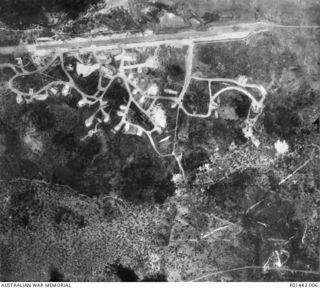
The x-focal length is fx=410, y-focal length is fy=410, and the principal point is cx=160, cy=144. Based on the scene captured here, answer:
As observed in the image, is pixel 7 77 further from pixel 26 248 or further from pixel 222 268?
pixel 222 268

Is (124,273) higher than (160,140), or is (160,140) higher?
(160,140)

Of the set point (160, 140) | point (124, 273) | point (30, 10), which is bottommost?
point (124, 273)

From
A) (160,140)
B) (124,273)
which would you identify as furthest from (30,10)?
(124,273)

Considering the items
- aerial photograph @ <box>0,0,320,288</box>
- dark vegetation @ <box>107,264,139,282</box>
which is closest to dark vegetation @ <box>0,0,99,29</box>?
aerial photograph @ <box>0,0,320,288</box>

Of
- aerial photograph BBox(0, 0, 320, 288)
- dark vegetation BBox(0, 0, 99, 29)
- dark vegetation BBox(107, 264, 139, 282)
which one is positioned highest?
dark vegetation BBox(0, 0, 99, 29)

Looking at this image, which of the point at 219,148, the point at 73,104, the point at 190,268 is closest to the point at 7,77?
the point at 73,104

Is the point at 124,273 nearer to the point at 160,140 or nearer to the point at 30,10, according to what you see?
the point at 160,140

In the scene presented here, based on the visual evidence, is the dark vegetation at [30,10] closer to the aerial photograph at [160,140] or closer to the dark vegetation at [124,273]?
the aerial photograph at [160,140]

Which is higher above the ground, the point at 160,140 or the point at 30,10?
the point at 30,10

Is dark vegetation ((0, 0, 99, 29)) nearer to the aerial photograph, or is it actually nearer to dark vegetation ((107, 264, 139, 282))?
the aerial photograph
